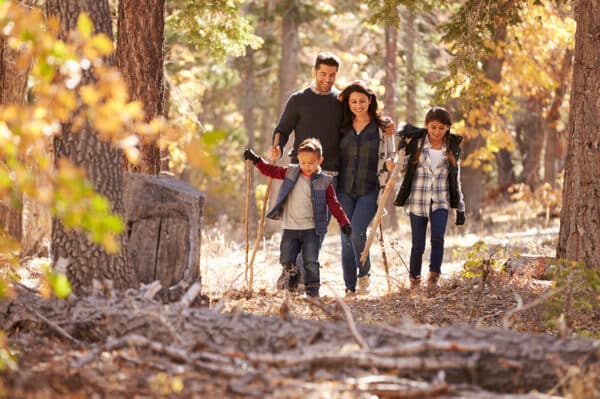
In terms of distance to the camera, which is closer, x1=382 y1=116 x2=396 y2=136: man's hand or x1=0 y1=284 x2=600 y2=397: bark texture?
x1=0 y1=284 x2=600 y2=397: bark texture

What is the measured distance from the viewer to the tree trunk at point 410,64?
19030 millimetres

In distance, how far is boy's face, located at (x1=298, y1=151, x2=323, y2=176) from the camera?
7551 millimetres

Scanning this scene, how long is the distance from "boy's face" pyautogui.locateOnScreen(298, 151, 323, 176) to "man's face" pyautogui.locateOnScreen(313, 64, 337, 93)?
94 centimetres

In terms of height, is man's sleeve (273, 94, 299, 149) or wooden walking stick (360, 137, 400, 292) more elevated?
man's sleeve (273, 94, 299, 149)

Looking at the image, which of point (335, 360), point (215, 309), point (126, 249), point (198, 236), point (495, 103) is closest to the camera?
→ point (335, 360)

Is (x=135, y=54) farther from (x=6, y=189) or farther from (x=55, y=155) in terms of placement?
(x=6, y=189)

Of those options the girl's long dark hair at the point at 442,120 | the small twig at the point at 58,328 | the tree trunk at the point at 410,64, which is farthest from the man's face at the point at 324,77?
the tree trunk at the point at 410,64

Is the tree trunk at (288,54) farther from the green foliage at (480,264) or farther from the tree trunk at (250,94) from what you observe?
the green foliage at (480,264)

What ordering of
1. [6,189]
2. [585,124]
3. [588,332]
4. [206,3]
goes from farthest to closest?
[206,3] < [585,124] < [588,332] < [6,189]

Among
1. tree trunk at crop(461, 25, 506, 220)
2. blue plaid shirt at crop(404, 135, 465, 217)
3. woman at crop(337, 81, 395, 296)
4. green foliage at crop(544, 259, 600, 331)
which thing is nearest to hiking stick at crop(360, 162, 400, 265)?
woman at crop(337, 81, 395, 296)

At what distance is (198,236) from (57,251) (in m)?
1.00

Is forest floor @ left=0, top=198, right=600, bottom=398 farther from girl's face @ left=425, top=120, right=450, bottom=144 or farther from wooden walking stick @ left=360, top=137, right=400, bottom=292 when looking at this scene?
girl's face @ left=425, top=120, right=450, bottom=144

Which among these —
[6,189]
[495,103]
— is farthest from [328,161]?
[495,103]

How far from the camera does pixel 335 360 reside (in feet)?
13.7
